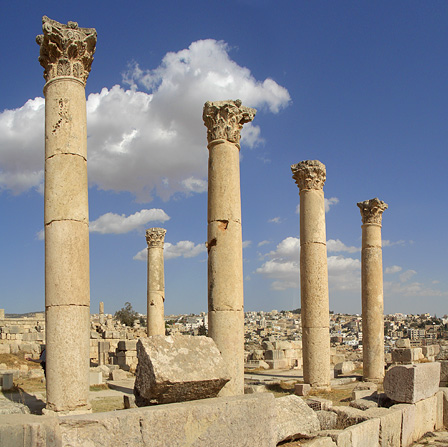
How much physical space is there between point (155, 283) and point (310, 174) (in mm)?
9618

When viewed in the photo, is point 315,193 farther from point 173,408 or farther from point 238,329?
point 173,408

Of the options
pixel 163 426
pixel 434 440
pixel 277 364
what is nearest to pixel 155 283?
pixel 277 364

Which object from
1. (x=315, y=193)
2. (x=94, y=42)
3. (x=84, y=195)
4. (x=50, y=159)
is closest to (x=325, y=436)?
(x=84, y=195)

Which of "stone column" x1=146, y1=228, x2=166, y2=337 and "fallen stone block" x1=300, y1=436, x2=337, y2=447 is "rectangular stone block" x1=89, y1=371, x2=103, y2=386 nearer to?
"stone column" x1=146, y1=228, x2=166, y2=337

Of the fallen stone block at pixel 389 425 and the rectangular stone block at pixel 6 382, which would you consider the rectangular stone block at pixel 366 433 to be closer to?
the fallen stone block at pixel 389 425

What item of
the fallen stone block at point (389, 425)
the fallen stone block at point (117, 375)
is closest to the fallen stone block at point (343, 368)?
the fallen stone block at point (117, 375)

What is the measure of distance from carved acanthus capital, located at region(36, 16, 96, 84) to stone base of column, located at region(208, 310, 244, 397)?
576 centimetres

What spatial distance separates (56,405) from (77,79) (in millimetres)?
6153

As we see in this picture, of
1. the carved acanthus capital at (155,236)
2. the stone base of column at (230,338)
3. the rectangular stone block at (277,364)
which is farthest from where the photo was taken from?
the rectangular stone block at (277,364)

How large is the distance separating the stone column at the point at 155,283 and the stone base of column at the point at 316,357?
8588mm

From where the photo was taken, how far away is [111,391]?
16.6 m

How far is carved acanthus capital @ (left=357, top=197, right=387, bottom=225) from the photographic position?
18984mm

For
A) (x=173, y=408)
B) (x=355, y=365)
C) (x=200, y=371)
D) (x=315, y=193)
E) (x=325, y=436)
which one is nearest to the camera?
(x=173, y=408)

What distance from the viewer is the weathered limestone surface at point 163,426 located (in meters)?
4.15
